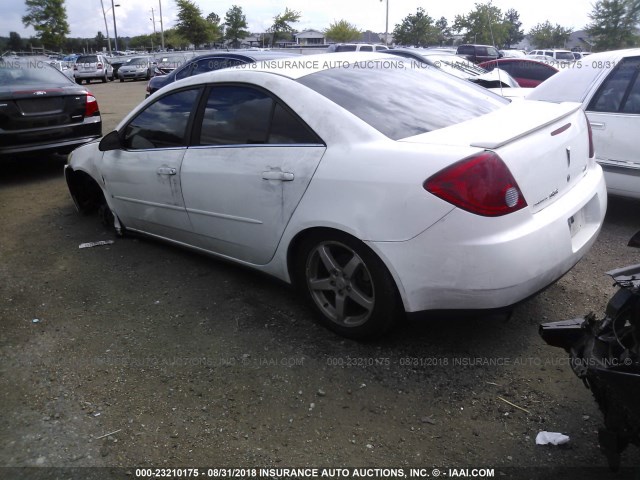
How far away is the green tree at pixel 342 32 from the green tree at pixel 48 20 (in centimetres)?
3084

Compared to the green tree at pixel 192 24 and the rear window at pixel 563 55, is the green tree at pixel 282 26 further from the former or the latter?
the rear window at pixel 563 55

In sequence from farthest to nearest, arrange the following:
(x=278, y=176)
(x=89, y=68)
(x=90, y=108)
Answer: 1. (x=89, y=68)
2. (x=90, y=108)
3. (x=278, y=176)

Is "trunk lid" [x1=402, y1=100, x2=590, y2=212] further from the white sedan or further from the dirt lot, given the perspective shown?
the dirt lot

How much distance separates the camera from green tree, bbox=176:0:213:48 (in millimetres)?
54719

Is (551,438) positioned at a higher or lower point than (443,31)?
lower

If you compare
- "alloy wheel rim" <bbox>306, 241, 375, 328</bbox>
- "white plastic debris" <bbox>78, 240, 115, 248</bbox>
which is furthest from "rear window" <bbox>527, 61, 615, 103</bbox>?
"white plastic debris" <bbox>78, 240, 115, 248</bbox>

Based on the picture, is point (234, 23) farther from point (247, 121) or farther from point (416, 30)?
point (247, 121)

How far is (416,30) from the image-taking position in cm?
5141

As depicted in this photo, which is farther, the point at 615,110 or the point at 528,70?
the point at 528,70

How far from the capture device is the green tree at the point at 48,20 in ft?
192

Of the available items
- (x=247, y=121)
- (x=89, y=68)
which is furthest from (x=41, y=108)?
(x=89, y=68)

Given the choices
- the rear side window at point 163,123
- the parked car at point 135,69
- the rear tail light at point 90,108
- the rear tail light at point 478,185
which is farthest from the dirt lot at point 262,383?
the parked car at point 135,69

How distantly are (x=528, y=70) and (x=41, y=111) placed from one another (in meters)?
10.4

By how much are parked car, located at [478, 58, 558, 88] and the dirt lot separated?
912 cm
